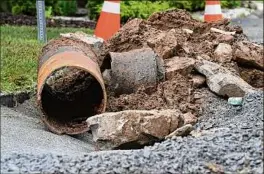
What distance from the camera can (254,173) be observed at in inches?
147

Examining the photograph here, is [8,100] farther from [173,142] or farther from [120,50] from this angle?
[173,142]

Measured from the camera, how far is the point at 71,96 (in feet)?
20.0

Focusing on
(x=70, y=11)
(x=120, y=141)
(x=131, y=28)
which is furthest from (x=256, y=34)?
(x=120, y=141)

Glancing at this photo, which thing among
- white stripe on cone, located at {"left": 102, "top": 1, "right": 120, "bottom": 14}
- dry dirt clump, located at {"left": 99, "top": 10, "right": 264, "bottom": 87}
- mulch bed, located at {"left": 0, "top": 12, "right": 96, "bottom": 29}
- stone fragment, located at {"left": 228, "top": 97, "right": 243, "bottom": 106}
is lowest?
mulch bed, located at {"left": 0, "top": 12, "right": 96, "bottom": 29}

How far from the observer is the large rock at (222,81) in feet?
18.2

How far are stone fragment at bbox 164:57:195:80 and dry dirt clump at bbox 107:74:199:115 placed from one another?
94 mm

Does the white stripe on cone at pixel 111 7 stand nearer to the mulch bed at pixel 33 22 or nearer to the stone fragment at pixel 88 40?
the stone fragment at pixel 88 40

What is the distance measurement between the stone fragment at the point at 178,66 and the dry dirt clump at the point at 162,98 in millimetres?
94

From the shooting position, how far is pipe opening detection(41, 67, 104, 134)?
18.4 ft

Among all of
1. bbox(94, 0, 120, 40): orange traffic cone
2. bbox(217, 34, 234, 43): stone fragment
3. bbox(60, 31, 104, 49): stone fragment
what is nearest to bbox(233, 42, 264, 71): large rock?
bbox(217, 34, 234, 43): stone fragment

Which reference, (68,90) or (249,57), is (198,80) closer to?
(249,57)

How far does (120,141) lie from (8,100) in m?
1.23

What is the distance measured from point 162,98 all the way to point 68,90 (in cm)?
97

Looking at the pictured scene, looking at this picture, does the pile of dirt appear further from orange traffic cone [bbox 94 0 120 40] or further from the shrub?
the shrub
